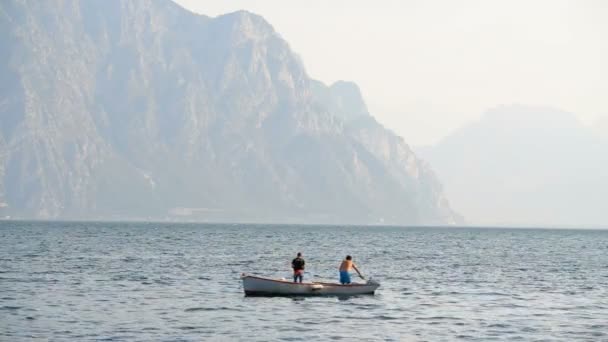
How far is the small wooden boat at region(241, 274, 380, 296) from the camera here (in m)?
61.9

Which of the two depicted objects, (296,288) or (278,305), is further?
(296,288)

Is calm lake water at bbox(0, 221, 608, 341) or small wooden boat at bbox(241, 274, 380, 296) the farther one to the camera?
small wooden boat at bbox(241, 274, 380, 296)

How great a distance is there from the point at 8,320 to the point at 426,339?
66.7 feet

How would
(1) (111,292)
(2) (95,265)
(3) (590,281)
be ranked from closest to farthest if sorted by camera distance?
1. (1) (111,292)
2. (3) (590,281)
3. (2) (95,265)

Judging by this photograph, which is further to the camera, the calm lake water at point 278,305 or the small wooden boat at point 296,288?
the small wooden boat at point 296,288

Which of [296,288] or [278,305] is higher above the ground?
[296,288]

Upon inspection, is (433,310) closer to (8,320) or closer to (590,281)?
(8,320)

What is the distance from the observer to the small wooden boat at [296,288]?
6188 cm

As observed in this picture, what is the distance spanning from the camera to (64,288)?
64125mm

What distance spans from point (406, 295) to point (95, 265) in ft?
115

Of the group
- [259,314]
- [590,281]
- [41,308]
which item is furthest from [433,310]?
[590,281]

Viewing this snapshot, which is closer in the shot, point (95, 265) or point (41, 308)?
point (41, 308)

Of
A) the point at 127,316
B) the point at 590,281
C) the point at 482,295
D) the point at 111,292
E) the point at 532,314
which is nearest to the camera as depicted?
the point at 127,316

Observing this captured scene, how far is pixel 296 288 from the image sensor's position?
6266cm
